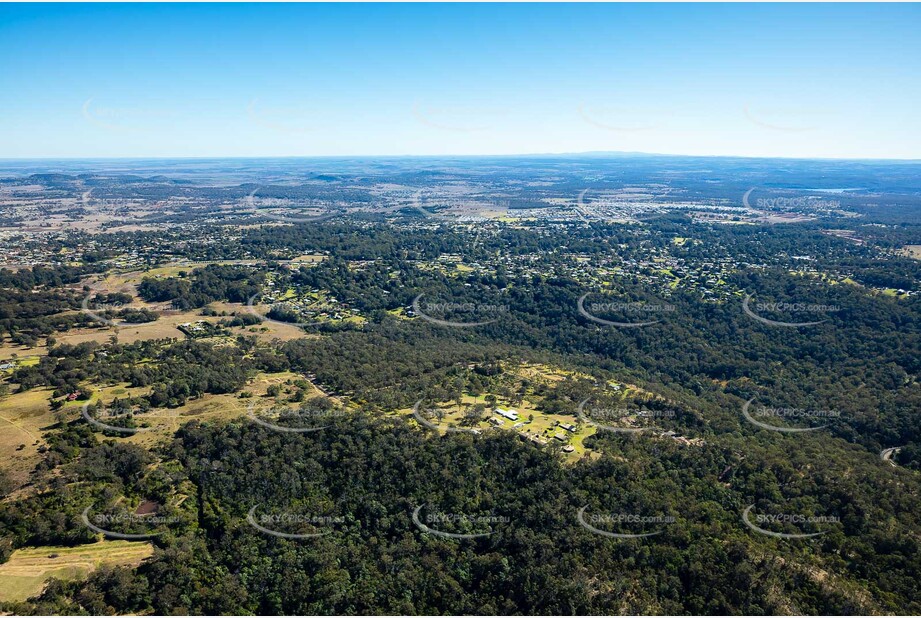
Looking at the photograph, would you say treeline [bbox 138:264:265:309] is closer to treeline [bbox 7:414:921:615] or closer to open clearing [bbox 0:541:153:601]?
treeline [bbox 7:414:921:615]

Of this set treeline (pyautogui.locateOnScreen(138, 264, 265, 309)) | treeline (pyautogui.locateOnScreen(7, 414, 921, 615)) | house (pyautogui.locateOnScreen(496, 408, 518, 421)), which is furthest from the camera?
treeline (pyautogui.locateOnScreen(138, 264, 265, 309))

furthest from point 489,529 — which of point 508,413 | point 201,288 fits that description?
point 201,288

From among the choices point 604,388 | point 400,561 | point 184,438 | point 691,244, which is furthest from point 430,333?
point 691,244

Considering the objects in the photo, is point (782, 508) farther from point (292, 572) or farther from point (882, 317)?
point (882, 317)

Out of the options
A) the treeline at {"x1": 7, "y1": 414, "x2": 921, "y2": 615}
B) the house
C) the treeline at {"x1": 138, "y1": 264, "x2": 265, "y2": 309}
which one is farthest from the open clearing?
the treeline at {"x1": 138, "y1": 264, "x2": 265, "y2": 309}

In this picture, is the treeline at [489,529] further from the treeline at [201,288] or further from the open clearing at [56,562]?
the treeline at [201,288]

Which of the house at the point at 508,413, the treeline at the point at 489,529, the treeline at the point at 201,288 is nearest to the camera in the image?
the treeline at the point at 489,529

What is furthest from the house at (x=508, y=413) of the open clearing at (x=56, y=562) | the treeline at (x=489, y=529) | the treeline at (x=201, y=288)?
the treeline at (x=201, y=288)

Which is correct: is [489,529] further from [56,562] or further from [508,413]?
[56,562]

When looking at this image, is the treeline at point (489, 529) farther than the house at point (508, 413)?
No
